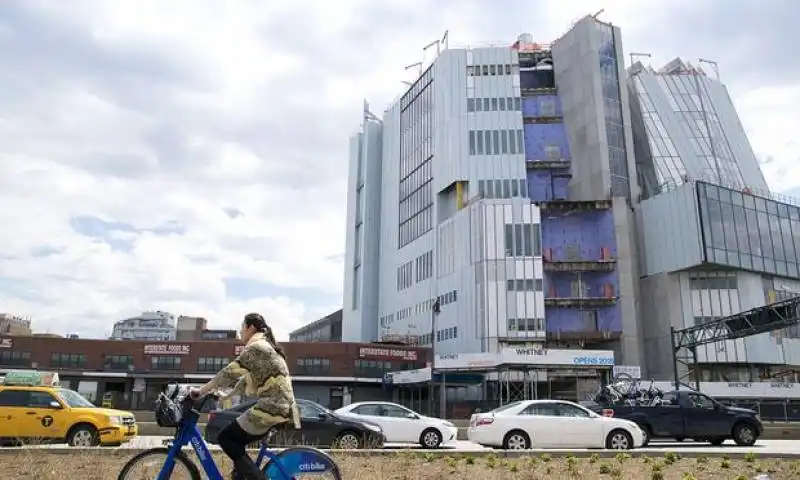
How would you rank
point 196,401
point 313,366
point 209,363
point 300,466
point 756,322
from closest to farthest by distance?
1. point 196,401
2. point 300,466
3. point 756,322
4. point 209,363
5. point 313,366

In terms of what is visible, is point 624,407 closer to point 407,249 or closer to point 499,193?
point 499,193

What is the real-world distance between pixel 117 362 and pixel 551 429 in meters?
52.0

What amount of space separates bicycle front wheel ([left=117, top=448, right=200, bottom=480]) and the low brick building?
5258 centimetres

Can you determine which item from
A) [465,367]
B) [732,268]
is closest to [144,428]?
[465,367]

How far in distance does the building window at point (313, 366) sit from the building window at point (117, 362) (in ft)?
50.1

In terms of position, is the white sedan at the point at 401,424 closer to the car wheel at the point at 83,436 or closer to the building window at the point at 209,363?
the car wheel at the point at 83,436

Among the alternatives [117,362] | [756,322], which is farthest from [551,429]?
[117,362]

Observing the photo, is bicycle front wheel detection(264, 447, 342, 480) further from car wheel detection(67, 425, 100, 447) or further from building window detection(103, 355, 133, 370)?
building window detection(103, 355, 133, 370)

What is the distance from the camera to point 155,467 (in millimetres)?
6055

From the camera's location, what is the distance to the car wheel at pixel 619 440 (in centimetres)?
1603

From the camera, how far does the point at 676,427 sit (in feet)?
62.3

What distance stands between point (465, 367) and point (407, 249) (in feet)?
108

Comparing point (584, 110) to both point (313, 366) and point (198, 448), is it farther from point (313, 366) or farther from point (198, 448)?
point (198, 448)

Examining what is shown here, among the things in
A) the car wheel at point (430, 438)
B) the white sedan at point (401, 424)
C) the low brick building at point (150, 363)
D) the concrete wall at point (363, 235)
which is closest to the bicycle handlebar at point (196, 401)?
the white sedan at point (401, 424)
